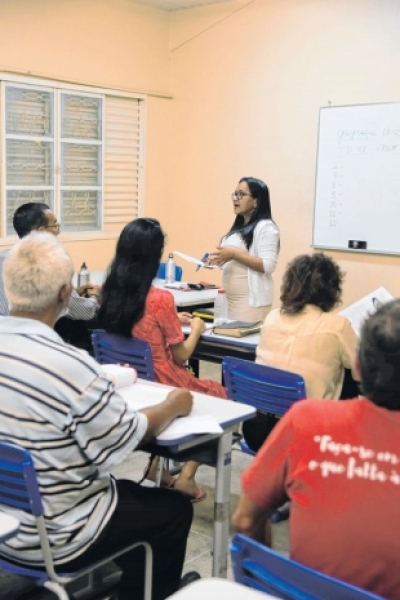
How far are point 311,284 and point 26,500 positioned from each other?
144 cm

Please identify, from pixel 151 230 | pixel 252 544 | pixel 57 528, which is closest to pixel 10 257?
pixel 57 528

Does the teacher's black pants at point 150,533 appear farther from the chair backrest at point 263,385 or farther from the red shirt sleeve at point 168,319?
the red shirt sleeve at point 168,319

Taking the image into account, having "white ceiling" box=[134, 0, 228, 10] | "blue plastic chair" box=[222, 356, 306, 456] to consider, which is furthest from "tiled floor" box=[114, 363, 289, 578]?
"white ceiling" box=[134, 0, 228, 10]

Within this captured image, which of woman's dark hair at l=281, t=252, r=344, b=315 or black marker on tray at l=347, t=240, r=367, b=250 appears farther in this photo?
black marker on tray at l=347, t=240, r=367, b=250

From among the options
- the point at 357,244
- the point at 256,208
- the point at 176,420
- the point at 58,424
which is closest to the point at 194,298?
the point at 256,208

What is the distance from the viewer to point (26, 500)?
1710mm

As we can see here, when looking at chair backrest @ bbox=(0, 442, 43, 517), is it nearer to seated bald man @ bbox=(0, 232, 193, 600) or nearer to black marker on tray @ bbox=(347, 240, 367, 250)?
seated bald man @ bbox=(0, 232, 193, 600)

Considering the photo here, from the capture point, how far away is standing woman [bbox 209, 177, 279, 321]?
13.5 feet

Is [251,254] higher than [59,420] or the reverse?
higher

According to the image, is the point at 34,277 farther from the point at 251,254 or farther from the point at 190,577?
the point at 251,254

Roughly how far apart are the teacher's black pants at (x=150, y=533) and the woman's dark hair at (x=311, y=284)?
0.97 metres

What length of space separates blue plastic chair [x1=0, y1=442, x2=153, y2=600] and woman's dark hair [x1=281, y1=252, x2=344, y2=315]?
1276mm

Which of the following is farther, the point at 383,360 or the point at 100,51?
the point at 100,51

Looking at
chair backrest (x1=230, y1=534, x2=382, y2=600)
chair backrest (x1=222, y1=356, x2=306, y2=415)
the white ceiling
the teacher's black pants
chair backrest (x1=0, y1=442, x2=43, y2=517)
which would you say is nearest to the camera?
chair backrest (x1=230, y1=534, x2=382, y2=600)
